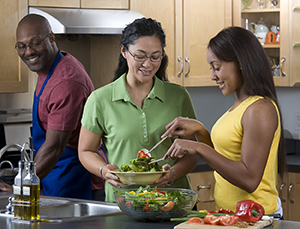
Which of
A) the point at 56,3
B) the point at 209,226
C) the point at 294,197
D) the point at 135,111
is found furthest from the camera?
the point at 294,197

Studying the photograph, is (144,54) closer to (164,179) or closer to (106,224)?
(164,179)

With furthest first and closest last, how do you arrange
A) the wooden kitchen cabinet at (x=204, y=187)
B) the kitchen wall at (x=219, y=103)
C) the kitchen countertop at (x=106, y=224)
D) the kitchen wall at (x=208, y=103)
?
the kitchen wall at (x=219, y=103), the wooden kitchen cabinet at (x=204, y=187), the kitchen wall at (x=208, y=103), the kitchen countertop at (x=106, y=224)

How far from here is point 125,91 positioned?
2.02 metres

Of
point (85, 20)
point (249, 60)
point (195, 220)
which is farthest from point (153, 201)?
point (85, 20)

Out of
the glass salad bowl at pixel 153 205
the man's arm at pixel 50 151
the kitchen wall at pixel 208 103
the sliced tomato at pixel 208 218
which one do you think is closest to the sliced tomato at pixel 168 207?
the glass salad bowl at pixel 153 205

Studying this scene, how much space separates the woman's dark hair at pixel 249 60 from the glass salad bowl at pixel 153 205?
17.1 inches

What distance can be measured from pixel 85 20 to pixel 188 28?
2.76 feet

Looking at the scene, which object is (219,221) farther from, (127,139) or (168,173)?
(127,139)

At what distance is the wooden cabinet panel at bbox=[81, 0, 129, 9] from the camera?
10.5 feet

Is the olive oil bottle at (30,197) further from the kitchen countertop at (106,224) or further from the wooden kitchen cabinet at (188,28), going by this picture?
the wooden kitchen cabinet at (188,28)

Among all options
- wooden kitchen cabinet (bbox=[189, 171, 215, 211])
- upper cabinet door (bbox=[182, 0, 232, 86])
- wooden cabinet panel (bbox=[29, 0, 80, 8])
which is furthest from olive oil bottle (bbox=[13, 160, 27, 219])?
upper cabinet door (bbox=[182, 0, 232, 86])

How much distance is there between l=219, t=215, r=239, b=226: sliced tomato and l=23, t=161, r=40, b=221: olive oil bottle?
2.02 ft

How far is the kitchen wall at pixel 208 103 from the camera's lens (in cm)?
316

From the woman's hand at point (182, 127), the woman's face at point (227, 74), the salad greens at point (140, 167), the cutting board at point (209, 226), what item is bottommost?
the cutting board at point (209, 226)
